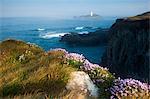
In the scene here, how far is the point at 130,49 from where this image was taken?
6525cm

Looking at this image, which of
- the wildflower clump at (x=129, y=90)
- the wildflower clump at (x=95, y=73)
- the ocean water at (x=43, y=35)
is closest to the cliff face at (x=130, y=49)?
the ocean water at (x=43, y=35)

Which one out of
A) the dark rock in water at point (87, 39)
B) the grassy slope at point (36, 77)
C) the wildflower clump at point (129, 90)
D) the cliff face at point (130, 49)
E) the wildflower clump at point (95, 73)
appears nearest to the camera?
the wildflower clump at point (129, 90)

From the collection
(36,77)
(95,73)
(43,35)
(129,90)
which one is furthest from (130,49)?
(43,35)

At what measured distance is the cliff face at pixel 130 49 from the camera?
200 ft

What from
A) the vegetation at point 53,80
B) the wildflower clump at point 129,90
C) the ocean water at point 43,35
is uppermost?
the vegetation at point 53,80

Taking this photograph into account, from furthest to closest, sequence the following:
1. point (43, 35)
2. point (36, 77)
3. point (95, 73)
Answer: point (43, 35) < point (95, 73) < point (36, 77)

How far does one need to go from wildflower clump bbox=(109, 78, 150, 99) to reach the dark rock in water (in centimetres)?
9820

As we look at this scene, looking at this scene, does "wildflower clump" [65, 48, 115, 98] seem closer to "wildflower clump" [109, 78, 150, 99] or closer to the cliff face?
"wildflower clump" [109, 78, 150, 99]

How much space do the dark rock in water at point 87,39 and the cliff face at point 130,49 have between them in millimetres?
34344

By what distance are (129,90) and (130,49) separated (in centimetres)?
5676

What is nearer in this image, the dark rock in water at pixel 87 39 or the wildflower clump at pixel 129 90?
the wildflower clump at pixel 129 90

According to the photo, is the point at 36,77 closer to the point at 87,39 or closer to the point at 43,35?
the point at 87,39

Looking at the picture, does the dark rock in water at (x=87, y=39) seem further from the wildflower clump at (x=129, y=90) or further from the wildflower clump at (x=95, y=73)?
the wildflower clump at (x=129, y=90)

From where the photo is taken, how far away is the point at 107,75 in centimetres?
1008
